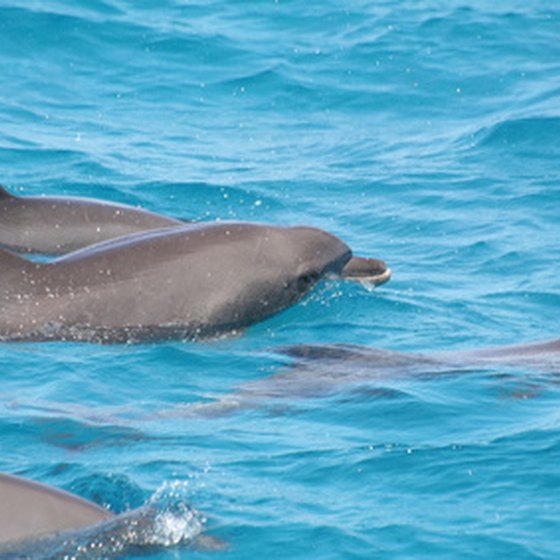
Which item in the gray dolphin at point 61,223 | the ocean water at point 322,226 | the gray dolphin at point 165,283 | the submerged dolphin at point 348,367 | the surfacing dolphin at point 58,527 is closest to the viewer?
the surfacing dolphin at point 58,527

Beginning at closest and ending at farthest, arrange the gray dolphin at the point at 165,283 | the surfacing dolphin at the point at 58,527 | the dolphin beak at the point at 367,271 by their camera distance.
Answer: the surfacing dolphin at the point at 58,527 < the gray dolphin at the point at 165,283 < the dolphin beak at the point at 367,271

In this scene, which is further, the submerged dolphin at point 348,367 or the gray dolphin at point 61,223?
the gray dolphin at point 61,223

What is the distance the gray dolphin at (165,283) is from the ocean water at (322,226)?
274 mm

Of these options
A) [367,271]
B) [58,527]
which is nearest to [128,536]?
[58,527]

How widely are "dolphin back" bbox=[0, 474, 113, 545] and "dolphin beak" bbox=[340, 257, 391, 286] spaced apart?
7035 millimetres

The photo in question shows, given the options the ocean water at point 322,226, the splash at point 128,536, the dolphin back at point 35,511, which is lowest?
the ocean water at point 322,226

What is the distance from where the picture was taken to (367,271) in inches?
597

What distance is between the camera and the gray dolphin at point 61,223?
15930 millimetres

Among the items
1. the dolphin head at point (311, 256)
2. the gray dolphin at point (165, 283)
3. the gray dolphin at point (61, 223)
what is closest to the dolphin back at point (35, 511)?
the gray dolphin at point (165, 283)

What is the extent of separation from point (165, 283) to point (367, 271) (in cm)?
241

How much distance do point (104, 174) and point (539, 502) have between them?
37.3 feet

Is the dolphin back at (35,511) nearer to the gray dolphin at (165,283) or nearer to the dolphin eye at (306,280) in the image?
the gray dolphin at (165,283)

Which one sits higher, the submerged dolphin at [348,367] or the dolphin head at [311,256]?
the dolphin head at [311,256]

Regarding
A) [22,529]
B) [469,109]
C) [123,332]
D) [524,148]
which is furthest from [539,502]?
[469,109]
